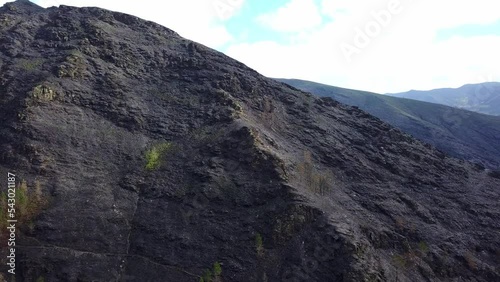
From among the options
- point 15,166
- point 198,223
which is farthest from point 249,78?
point 15,166

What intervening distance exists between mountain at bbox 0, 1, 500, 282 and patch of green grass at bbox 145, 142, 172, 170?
13 cm

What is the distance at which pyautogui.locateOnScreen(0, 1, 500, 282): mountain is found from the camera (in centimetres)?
2662

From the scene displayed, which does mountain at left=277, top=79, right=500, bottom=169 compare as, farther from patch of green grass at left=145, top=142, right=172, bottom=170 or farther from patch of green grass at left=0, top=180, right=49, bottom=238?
patch of green grass at left=0, top=180, right=49, bottom=238

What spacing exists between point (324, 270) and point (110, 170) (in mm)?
18452

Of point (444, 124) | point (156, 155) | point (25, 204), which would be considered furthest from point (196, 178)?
point (444, 124)

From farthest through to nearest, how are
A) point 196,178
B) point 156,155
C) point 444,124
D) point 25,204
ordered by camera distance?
point 444,124 → point 156,155 → point 196,178 → point 25,204

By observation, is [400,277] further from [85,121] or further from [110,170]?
[85,121]

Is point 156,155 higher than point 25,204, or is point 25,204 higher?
point 156,155

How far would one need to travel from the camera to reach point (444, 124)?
119 meters

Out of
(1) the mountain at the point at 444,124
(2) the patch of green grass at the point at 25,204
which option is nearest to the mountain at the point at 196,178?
(2) the patch of green grass at the point at 25,204

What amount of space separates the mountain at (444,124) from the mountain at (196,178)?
50314 millimetres

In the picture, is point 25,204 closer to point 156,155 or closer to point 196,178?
point 156,155

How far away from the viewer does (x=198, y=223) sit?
29438 mm

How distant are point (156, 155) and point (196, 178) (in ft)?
15.5
